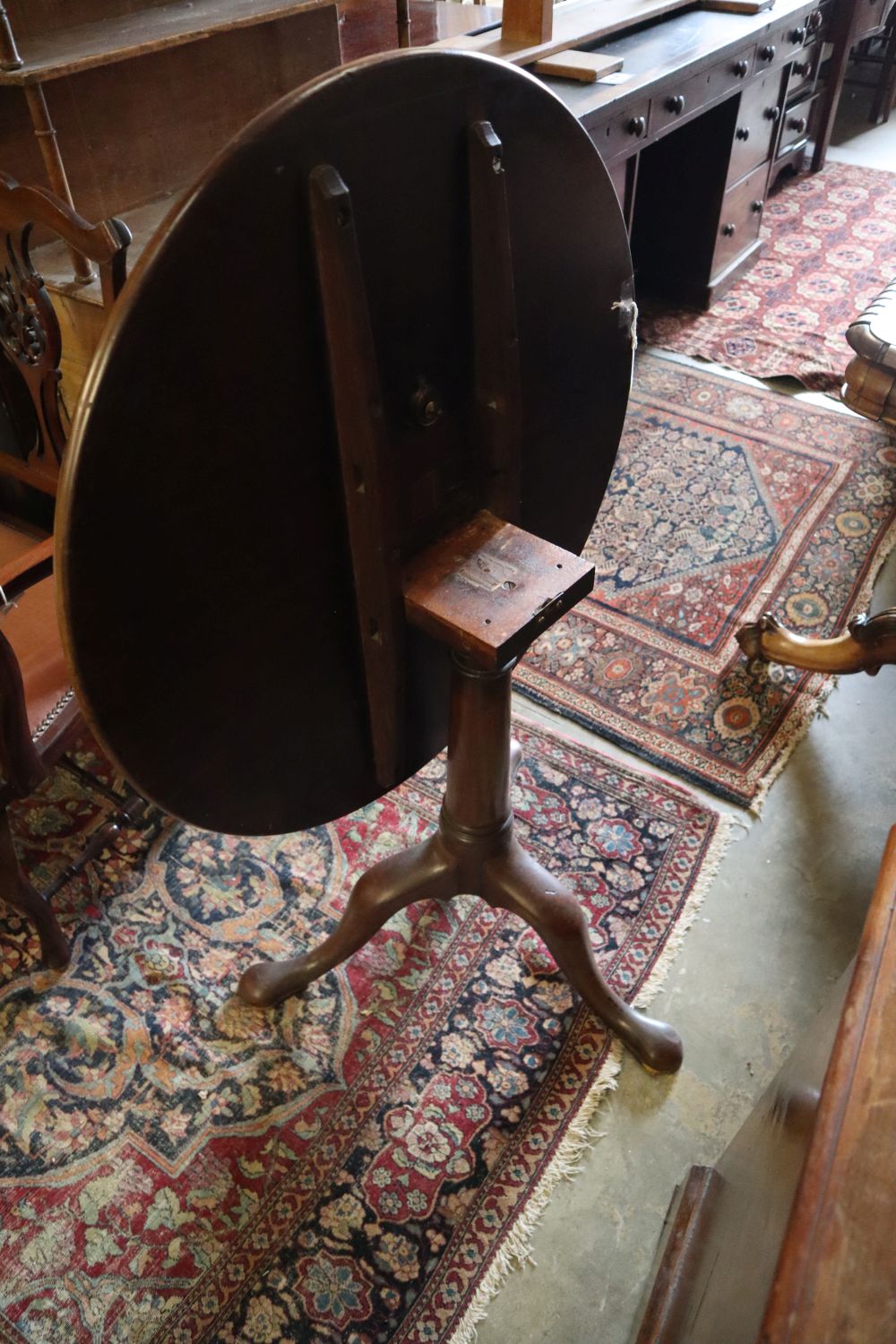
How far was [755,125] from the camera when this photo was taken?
3.10 m

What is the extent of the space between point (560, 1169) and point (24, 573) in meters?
1.27

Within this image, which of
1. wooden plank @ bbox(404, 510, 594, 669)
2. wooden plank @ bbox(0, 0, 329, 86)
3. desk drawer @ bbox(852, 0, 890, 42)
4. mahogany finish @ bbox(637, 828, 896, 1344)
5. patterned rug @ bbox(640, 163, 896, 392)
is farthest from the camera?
desk drawer @ bbox(852, 0, 890, 42)

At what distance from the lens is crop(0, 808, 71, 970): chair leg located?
1.41 m

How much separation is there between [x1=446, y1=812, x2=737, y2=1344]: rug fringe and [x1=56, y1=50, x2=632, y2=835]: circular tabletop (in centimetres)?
64

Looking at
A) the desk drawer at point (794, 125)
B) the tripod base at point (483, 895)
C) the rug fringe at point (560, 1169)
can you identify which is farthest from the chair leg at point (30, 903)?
the desk drawer at point (794, 125)

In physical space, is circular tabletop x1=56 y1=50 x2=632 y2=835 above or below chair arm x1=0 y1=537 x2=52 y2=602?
above

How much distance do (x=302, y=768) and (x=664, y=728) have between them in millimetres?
1083

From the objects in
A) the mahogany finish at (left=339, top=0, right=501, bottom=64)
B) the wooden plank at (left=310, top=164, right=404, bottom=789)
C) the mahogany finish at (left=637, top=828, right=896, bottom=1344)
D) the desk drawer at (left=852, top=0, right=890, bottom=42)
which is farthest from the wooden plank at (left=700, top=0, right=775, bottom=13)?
the mahogany finish at (left=637, top=828, right=896, bottom=1344)

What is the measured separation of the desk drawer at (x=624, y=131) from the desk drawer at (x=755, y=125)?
783 millimetres

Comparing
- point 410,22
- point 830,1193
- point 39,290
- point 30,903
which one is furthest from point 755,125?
point 830,1193

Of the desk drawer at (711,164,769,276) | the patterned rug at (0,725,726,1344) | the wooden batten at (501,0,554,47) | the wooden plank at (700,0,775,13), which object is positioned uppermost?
the wooden batten at (501,0,554,47)

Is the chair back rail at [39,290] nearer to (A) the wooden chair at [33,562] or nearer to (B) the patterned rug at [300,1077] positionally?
(A) the wooden chair at [33,562]

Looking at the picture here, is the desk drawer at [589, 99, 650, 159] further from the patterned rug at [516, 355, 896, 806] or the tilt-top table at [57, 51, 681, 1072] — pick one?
the tilt-top table at [57, 51, 681, 1072]

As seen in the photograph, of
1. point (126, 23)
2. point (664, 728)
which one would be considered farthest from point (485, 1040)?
point (126, 23)
